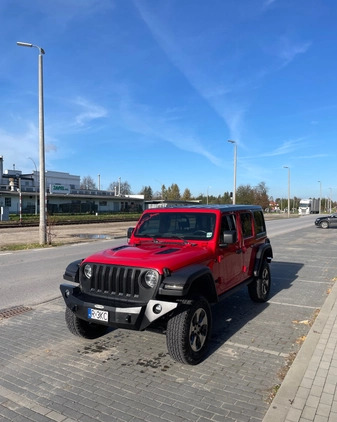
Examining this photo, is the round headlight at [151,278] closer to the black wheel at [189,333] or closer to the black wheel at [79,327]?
the black wheel at [189,333]

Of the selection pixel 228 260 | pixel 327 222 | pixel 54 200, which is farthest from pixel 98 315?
pixel 54 200

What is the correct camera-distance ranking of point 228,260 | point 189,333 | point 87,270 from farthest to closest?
point 228,260 < point 87,270 < point 189,333

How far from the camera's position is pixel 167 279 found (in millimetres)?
3824

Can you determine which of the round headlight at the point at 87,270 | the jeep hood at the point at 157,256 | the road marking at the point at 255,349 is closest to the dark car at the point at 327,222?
the road marking at the point at 255,349

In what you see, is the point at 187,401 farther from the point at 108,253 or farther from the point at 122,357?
the point at 108,253

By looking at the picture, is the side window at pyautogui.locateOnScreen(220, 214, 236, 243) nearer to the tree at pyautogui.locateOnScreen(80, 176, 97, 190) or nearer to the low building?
the low building

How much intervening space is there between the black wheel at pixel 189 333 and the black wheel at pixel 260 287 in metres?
2.50

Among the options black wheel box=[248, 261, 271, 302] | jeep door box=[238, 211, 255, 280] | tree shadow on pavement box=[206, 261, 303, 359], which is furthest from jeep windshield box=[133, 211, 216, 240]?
black wheel box=[248, 261, 271, 302]

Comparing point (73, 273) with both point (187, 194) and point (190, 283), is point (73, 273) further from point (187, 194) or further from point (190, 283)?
point (187, 194)

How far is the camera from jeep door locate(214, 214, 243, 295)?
4.93 metres

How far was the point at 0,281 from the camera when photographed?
842 centimetres

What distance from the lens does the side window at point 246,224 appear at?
6074 millimetres

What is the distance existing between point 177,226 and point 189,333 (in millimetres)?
1794

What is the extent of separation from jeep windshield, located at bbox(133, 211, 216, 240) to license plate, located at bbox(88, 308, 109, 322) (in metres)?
1.62
